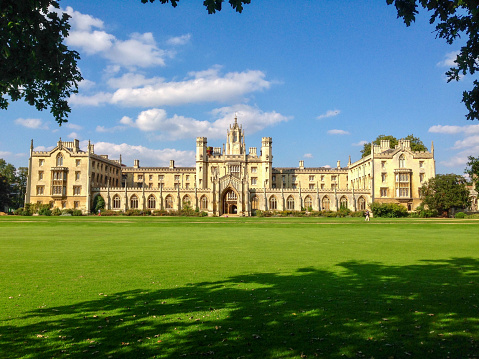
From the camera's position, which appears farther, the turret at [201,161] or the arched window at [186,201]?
the turret at [201,161]

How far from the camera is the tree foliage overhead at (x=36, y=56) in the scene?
6191mm

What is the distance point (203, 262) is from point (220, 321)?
615cm

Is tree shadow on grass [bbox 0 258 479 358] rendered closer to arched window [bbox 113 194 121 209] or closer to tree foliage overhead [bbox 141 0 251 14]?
tree foliage overhead [bbox 141 0 251 14]

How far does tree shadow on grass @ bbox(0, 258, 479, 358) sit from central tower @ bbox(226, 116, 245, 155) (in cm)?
8040

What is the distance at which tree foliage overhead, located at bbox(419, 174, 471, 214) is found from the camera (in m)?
59.9

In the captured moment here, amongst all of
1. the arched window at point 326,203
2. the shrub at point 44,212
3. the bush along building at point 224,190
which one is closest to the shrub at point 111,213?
the bush along building at point 224,190

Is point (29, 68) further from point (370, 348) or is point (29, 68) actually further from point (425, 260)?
point (425, 260)

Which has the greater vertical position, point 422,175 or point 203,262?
point 422,175

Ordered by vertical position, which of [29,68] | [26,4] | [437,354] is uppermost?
[26,4]

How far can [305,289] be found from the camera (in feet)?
29.0

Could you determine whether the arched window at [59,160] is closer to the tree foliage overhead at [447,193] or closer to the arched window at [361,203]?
the arched window at [361,203]

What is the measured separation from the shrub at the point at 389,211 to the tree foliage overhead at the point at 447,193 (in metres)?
4.40

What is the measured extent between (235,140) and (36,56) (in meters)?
83.9

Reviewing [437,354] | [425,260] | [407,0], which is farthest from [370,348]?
[425,260]
